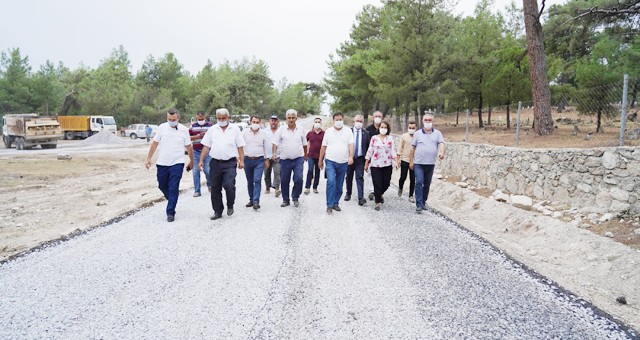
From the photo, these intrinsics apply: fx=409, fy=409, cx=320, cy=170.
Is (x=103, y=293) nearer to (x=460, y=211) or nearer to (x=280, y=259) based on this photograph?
(x=280, y=259)

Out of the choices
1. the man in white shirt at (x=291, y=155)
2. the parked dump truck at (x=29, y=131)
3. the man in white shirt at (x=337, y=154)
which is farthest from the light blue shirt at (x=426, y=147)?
the parked dump truck at (x=29, y=131)

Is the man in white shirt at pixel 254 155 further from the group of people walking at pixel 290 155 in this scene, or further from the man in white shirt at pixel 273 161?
the man in white shirt at pixel 273 161

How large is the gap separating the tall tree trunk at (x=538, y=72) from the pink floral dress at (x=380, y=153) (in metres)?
7.84

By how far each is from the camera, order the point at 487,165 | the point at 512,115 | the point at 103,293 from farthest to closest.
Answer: the point at 512,115 < the point at 487,165 < the point at 103,293

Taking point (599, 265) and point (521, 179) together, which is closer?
point (599, 265)

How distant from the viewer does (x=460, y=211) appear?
Result: 8625mm

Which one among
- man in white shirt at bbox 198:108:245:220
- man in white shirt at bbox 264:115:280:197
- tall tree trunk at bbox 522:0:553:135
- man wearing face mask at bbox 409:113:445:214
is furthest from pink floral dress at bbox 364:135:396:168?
tall tree trunk at bbox 522:0:553:135

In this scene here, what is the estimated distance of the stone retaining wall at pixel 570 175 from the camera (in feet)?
19.6

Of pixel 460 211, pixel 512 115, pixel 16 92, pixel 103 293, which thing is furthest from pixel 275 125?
pixel 16 92

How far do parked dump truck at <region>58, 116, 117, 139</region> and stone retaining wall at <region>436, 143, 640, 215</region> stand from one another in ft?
123

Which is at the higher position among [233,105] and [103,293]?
[233,105]

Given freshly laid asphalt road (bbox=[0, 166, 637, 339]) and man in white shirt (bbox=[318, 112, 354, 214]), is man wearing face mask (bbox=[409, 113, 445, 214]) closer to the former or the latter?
man in white shirt (bbox=[318, 112, 354, 214])

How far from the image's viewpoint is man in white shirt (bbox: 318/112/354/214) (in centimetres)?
771

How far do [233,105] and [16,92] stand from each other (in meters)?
23.1
